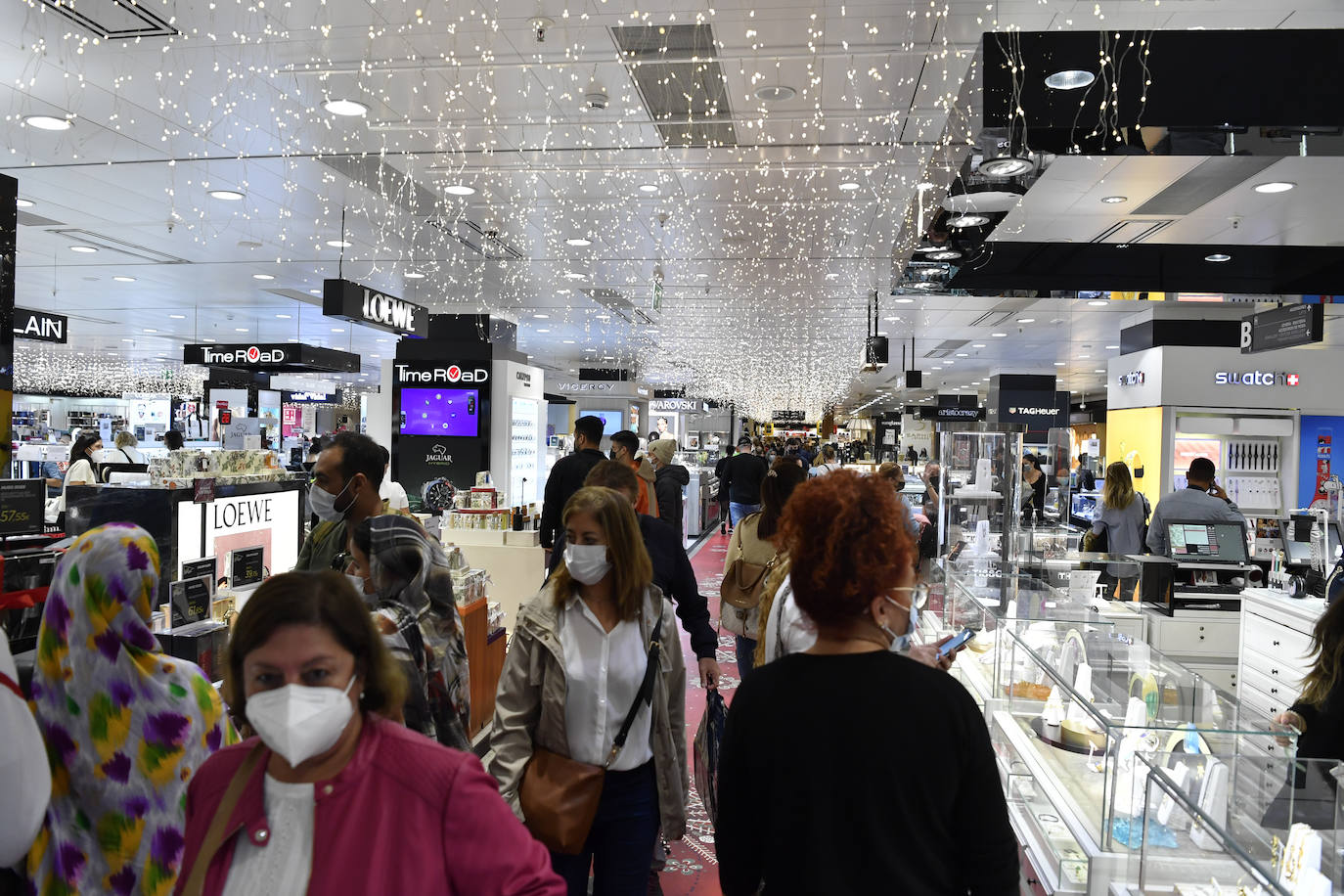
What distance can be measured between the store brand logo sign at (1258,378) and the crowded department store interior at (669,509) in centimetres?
6

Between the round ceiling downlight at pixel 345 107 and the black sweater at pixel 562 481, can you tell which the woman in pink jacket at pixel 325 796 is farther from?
the round ceiling downlight at pixel 345 107

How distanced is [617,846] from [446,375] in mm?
10449

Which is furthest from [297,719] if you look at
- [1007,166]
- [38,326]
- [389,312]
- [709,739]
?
[38,326]

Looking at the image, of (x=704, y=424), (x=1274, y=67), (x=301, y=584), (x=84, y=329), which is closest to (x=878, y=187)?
(x=1274, y=67)

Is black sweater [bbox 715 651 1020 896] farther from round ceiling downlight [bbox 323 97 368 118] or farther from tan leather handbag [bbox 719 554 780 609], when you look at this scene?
round ceiling downlight [bbox 323 97 368 118]

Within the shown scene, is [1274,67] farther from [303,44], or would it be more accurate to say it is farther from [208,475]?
[208,475]

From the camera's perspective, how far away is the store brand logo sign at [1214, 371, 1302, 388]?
1277 cm

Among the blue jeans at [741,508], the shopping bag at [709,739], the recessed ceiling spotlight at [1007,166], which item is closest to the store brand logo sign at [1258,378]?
the blue jeans at [741,508]

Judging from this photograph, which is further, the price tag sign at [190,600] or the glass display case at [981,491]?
the glass display case at [981,491]

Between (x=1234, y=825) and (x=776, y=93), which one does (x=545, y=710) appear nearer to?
(x=1234, y=825)

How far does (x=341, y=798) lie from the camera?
1238 millimetres

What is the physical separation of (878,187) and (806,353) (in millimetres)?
12749

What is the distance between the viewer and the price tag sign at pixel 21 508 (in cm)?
300

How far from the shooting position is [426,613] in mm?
2400
